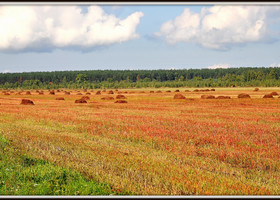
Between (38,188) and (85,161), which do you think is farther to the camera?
(85,161)

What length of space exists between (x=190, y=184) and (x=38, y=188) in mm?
3831

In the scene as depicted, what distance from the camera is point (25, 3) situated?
812 cm

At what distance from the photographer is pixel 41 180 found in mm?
7910

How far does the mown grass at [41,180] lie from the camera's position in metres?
7.15

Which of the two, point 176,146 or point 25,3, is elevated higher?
point 25,3

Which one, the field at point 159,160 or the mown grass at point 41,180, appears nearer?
the mown grass at point 41,180

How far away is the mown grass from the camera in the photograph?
7148mm

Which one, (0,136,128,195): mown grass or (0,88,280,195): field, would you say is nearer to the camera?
(0,136,128,195): mown grass

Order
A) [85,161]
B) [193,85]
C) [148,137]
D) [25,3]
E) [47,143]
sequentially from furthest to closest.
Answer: [193,85] < [148,137] < [47,143] < [85,161] < [25,3]

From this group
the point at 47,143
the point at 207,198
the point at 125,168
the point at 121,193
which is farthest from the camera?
the point at 47,143

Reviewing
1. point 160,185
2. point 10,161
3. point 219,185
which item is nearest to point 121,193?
point 160,185

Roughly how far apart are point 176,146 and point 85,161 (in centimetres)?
469

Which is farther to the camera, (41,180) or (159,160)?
(159,160)

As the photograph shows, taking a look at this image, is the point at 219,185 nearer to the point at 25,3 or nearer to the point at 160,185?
the point at 160,185
